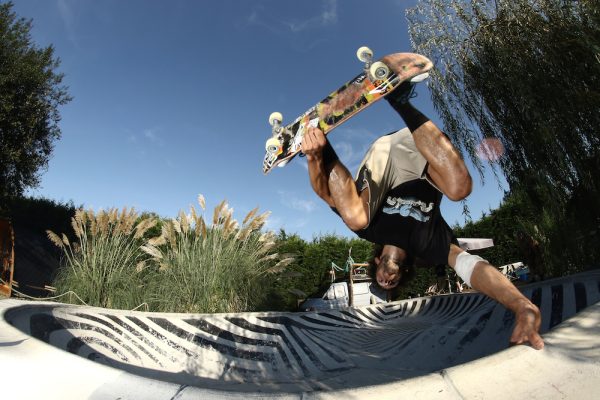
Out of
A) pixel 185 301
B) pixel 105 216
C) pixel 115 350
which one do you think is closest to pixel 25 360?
pixel 115 350

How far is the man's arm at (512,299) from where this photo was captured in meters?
1.32

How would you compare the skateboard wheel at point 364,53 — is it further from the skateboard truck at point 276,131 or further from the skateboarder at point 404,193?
the skateboard truck at point 276,131

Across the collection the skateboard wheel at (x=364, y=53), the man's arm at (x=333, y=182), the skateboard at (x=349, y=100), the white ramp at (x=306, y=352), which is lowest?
the white ramp at (x=306, y=352)

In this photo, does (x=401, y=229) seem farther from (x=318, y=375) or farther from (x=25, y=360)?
(x=25, y=360)

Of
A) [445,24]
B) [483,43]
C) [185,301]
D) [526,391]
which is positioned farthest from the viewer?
[445,24]

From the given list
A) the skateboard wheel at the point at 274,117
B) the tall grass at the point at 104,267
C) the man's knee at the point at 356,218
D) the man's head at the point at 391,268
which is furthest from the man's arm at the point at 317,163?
the tall grass at the point at 104,267

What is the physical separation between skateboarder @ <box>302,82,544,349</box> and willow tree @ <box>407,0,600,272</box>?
363cm

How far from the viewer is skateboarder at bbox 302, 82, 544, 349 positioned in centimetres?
184

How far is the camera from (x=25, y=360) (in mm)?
1242

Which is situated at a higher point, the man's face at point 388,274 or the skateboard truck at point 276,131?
the skateboard truck at point 276,131

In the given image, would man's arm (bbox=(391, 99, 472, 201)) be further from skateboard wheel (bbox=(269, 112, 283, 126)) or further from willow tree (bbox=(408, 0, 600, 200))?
willow tree (bbox=(408, 0, 600, 200))

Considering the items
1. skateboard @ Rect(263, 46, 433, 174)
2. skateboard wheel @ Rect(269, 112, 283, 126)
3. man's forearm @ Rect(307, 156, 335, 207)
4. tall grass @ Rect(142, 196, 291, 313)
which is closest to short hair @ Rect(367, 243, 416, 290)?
man's forearm @ Rect(307, 156, 335, 207)

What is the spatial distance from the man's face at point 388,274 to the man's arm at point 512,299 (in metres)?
0.35

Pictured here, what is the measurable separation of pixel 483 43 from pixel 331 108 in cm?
526
